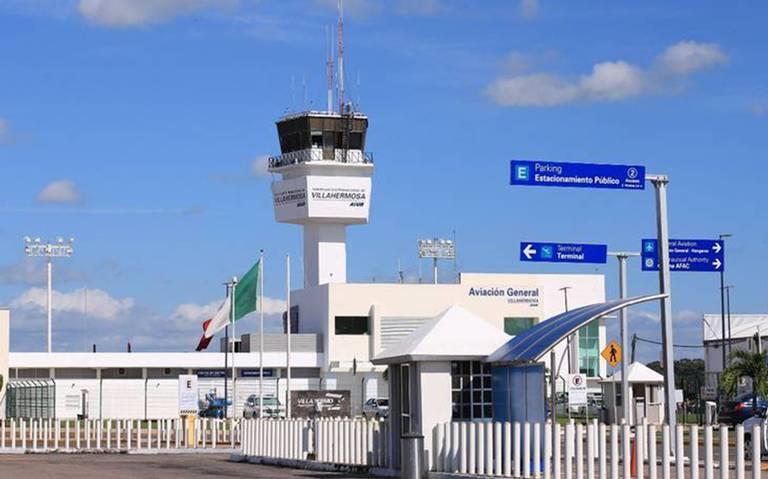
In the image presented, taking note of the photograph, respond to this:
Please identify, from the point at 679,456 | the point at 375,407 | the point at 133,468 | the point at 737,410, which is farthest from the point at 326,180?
the point at 679,456

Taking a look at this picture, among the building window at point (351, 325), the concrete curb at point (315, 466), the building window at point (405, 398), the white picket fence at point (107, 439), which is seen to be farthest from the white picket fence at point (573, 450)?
the building window at point (351, 325)

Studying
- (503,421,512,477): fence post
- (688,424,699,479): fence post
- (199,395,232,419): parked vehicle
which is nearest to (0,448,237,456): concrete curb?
(503,421,512,477): fence post

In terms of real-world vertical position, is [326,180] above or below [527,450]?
above

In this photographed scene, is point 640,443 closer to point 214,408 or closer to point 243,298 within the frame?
point 243,298

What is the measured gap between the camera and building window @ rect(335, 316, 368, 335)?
97.4 m

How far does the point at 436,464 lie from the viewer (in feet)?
86.4

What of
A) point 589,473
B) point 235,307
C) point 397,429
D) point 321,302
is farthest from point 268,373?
point 589,473

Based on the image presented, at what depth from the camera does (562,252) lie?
32281mm

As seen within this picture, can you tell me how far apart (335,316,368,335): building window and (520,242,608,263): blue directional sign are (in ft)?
214

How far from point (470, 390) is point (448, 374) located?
0.51m

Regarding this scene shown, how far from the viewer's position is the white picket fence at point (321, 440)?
98.0ft

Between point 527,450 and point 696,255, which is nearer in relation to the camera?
point 527,450

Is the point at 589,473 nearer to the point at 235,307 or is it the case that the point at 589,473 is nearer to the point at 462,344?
the point at 462,344

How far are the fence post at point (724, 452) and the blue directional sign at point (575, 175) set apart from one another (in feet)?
27.7
